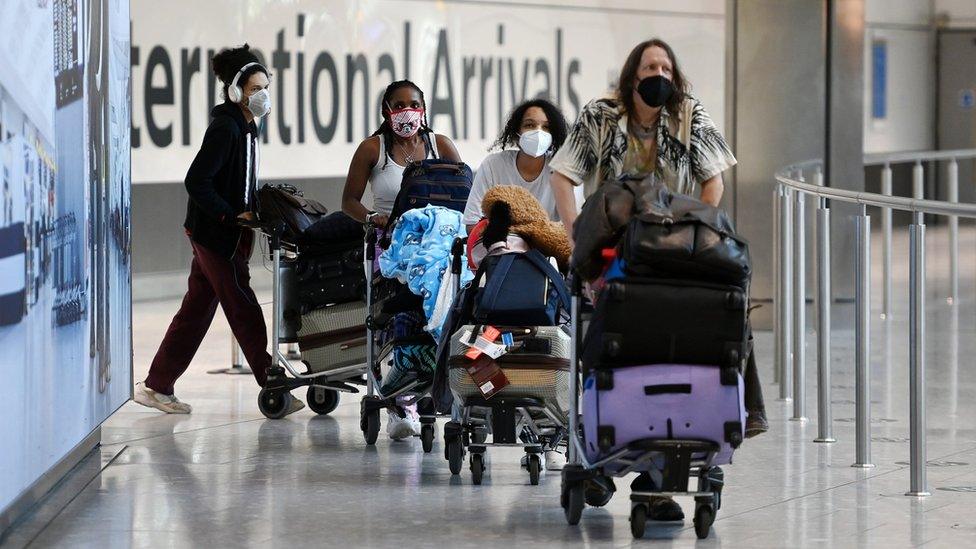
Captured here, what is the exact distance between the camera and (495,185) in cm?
667

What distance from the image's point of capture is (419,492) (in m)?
6.11

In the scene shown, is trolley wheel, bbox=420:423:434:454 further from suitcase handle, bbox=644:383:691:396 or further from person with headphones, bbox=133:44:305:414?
suitcase handle, bbox=644:383:691:396

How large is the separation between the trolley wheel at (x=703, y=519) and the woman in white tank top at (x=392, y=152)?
2458 mm

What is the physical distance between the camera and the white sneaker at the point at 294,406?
26.5ft

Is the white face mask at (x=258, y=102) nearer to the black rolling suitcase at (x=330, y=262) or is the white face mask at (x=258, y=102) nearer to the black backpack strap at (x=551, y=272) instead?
the black rolling suitcase at (x=330, y=262)

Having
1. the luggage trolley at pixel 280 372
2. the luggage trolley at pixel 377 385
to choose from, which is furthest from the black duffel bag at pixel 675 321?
the luggage trolley at pixel 280 372

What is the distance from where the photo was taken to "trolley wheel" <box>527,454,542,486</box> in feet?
20.5

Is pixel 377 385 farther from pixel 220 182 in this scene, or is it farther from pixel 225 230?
pixel 220 182

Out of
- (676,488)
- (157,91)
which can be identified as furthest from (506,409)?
(157,91)

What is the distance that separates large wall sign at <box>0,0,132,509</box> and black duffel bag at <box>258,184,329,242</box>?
82 cm

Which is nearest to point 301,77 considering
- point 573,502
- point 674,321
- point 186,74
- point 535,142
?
point 186,74

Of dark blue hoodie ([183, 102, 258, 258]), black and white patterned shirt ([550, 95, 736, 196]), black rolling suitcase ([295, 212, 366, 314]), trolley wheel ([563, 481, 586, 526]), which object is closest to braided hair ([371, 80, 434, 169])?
black rolling suitcase ([295, 212, 366, 314])

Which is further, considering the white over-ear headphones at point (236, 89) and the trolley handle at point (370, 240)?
the white over-ear headphones at point (236, 89)

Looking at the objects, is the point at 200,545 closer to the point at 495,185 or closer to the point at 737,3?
the point at 495,185
